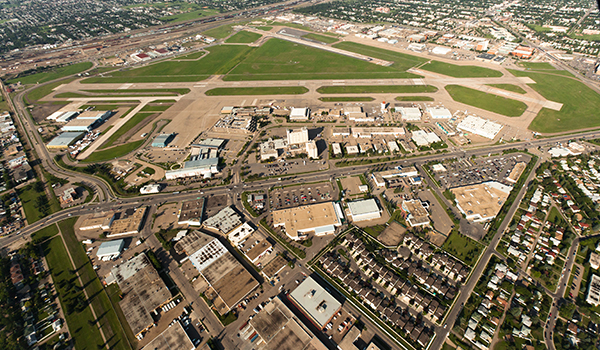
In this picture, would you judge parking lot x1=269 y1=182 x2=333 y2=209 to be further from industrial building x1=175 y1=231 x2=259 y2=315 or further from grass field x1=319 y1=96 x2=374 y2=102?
grass field x1=319 y1=96 x2=374 y2=102

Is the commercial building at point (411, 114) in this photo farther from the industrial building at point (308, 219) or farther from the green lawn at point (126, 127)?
the green lawn at point (126, 127)

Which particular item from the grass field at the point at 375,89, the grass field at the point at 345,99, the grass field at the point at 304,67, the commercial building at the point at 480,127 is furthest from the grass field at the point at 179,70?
the commercial building at the point at 480,127

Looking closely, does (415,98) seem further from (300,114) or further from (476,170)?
(300,114)

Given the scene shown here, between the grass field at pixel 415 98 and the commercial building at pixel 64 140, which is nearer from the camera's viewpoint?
the commercial building at pixel 64 140

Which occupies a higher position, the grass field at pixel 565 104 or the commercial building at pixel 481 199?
the grass field at pixel 565 104

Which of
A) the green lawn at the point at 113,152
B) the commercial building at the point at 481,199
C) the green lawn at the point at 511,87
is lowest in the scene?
the green lawn at the point at 113,152

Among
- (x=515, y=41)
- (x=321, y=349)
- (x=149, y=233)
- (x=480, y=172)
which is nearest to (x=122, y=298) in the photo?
(x=149, y=233)

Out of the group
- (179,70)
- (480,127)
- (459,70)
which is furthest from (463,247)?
(179,70)
